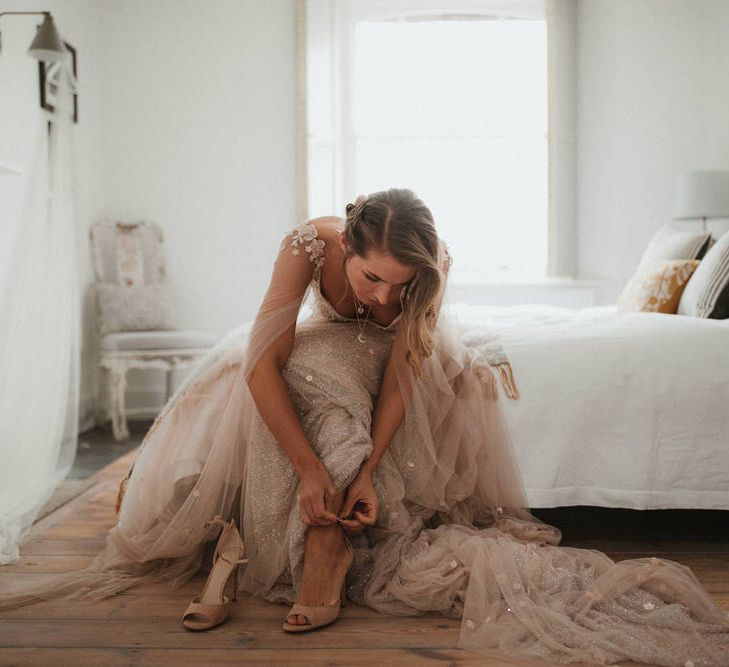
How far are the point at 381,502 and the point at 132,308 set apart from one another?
2869 mm

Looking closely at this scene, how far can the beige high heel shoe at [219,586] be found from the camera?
1.58 meters

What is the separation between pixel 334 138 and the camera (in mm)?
4883

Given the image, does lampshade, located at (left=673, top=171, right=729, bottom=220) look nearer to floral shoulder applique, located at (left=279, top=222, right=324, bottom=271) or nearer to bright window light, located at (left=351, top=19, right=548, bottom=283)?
bright window light, located at (left=351, top=19, right=548, bottom=283)

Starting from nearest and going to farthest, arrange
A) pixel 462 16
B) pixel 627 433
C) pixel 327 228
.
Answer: pixel 327 228 < pixel 627 433 < pixel 462 16

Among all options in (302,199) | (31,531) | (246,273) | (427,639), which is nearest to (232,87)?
(302,199)

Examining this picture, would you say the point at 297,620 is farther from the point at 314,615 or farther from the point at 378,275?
the point at 378,275

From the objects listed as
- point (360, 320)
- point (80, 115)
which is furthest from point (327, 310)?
point (80, 115)

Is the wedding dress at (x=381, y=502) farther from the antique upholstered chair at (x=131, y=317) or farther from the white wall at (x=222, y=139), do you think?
the white wall at (x=222, y=139)

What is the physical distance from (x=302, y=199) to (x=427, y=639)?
363cm

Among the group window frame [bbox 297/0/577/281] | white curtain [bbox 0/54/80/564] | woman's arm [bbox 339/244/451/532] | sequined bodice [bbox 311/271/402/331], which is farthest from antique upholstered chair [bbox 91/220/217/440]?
woman's arm [bbox 339/244/451/532]

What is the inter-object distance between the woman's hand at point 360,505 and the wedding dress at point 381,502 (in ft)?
0.09

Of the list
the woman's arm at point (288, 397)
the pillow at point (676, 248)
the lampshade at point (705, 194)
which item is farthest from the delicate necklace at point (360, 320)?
the lampshade at point (705, 194)

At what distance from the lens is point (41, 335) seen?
8.39 feet

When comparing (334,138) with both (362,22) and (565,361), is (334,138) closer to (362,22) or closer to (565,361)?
(362,22)
